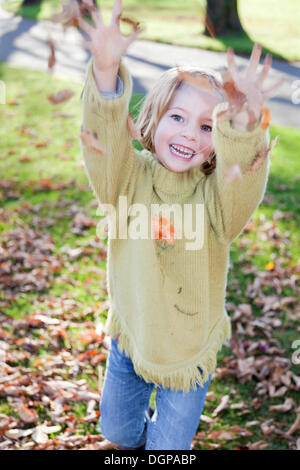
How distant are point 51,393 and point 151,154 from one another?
1814mm

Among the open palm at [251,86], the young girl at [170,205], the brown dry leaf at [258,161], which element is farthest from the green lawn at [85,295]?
the open palm at [251,86]

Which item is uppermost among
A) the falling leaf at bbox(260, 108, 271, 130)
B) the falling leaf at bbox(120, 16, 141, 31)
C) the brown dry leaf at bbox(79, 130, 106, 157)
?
the falling leaf at bbox(120, 16, 141, 31)

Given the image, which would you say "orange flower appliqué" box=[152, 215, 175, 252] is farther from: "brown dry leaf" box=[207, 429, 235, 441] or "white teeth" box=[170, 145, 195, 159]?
"brown dry leaf" box=[207, 429, 235, 441]

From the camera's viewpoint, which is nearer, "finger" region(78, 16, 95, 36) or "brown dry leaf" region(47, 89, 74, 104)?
"finger" region(78, 16, 95, 36)

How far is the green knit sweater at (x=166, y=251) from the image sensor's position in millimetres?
1774

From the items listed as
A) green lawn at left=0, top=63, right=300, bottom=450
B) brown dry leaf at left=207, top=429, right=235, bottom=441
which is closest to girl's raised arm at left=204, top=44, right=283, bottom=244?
brown dry leaf at left=207, top=429, right=235, bottom=441

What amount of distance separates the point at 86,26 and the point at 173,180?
74 cm

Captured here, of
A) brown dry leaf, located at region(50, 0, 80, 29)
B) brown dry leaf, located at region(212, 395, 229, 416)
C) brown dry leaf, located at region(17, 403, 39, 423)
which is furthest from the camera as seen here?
brown dry leaf, located at region(212, 395, 229, 416)

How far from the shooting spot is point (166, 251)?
215 centimetres

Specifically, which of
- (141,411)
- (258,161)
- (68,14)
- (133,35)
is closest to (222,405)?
(141,411)

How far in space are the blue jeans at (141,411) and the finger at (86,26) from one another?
55.6 inches

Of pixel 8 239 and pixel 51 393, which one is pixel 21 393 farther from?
pixel 8 239

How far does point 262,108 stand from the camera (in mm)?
1617

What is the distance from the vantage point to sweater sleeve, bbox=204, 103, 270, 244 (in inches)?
66.7
